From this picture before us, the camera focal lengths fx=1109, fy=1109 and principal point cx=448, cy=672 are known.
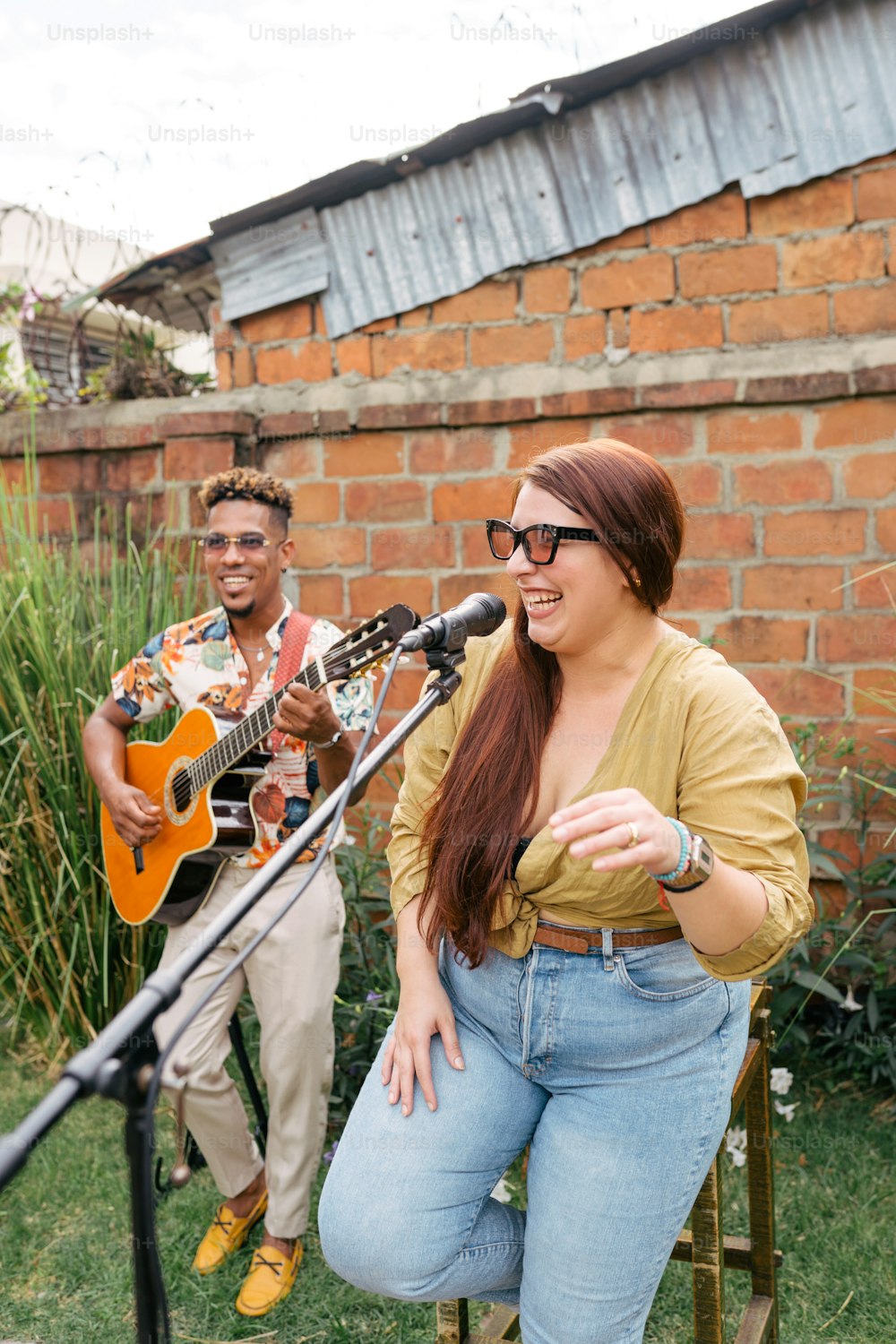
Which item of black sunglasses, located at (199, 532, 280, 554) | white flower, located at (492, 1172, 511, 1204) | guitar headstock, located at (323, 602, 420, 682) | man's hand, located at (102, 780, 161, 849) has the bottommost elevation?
white flower, located at (492, 1172, 511, 1204)

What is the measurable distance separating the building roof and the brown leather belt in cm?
265

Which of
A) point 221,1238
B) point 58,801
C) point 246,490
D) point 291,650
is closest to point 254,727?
point 291,650

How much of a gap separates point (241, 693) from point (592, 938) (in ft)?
4.63

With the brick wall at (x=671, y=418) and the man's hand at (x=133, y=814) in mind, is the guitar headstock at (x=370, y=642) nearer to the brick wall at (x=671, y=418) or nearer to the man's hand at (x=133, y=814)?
the man's hand at (x=133, y=814)

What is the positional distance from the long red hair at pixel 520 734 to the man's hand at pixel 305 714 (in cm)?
53

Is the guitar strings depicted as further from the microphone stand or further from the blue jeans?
the microphone stand

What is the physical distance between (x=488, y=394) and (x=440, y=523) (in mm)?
493

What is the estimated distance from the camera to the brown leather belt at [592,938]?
2080mm

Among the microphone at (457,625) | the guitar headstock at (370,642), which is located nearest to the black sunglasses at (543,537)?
the microphone at (457,625)

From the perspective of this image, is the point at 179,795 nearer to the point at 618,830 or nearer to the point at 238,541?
the point at 238,541

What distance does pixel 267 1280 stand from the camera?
2883 mm

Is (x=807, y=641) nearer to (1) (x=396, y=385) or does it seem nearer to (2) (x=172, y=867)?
(1) (x=396, y=385)

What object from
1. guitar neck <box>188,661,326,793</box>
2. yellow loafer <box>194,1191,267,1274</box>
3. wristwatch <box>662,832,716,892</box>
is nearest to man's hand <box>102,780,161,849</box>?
guitar neck <box>188,661,326,793</box>

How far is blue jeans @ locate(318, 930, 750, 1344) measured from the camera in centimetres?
196
